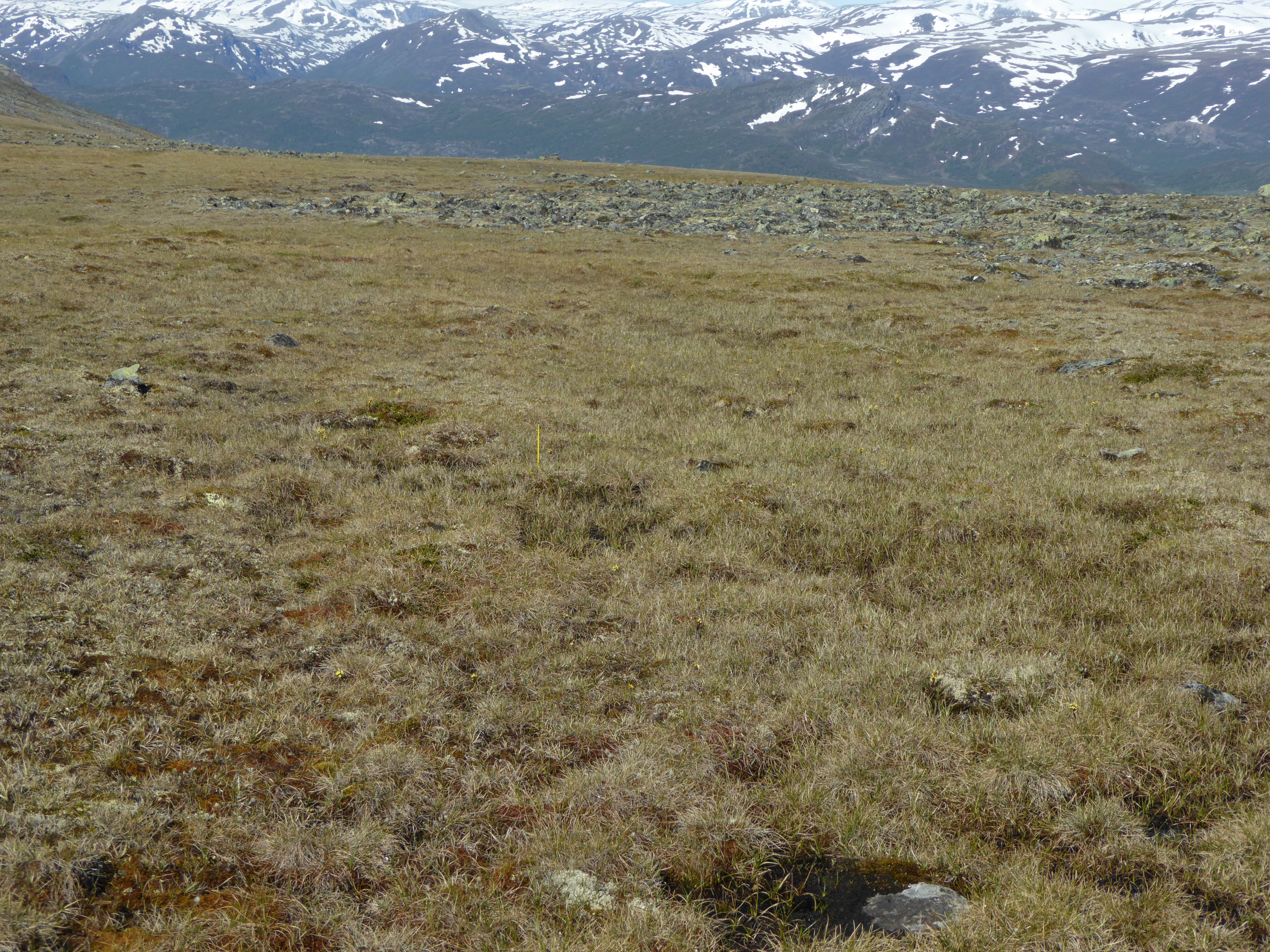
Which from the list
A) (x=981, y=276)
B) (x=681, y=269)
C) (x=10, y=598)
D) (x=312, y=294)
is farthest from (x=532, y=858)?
(x=981, y=276)

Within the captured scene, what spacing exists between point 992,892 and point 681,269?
129ft

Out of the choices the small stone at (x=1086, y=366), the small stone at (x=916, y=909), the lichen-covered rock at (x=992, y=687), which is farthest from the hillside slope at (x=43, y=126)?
the small stone at (x=916, y=909)

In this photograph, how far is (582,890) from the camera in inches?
198

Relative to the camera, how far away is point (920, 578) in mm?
10203

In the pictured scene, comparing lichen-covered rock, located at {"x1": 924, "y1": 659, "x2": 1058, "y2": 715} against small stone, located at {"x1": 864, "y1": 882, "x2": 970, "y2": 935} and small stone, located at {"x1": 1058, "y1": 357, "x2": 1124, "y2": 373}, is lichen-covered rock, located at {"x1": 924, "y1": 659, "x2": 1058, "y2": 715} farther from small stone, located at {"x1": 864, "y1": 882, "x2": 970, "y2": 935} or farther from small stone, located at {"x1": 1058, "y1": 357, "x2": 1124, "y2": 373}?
small stone, located at {"x1": 1058, "y1": 357, "x2": 1124, "y2": 373}

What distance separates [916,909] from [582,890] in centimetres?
225

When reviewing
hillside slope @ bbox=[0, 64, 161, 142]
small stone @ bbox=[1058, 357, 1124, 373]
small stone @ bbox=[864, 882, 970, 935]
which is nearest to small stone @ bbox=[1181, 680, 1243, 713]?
small stone @ bbox=[864, 882, 970, 935]

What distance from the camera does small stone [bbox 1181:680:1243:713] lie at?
6777mm

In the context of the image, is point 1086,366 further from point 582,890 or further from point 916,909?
point 582,890

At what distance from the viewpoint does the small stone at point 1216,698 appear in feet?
22.2

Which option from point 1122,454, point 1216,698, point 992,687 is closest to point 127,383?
point 992,687

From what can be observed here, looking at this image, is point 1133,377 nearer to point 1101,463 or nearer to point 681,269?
point 1101,463

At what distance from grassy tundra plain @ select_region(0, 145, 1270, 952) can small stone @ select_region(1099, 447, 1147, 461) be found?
0.30m

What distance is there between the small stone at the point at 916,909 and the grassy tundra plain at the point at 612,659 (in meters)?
0.10
